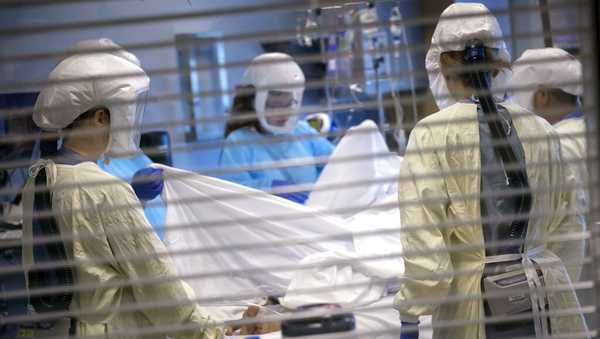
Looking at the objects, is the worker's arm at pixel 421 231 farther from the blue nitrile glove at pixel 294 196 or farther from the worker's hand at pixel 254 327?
the blue nitrile glove at pixel 294 196

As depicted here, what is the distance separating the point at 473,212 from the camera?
6.92 feet

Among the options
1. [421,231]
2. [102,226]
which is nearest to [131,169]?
[102,226]

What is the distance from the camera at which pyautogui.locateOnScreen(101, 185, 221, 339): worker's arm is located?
80.2 inches

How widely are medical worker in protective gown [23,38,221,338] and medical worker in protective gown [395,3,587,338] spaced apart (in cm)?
61

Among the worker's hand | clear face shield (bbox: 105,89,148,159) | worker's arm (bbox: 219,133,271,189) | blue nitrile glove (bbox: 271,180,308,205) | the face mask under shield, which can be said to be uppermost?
clear face shield (bbox: 105,89,148,159)

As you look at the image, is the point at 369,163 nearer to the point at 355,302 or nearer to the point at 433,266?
the point at 355,302

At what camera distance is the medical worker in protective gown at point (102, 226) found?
2.02 metres

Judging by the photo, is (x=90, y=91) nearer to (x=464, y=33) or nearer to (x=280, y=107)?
(x=464, y=33)

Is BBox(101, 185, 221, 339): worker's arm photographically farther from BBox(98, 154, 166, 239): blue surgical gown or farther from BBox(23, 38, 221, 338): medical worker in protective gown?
BBox(98, 154, 166, 239): blue surgical gown

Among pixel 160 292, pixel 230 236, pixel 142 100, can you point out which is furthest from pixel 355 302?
pixel 142 100

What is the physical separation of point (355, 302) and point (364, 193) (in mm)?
1006

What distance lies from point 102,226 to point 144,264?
0.49 ft

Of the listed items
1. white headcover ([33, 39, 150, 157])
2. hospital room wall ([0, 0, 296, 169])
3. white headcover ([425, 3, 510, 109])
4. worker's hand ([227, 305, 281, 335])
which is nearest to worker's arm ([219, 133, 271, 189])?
hospital room wall ([0, 0, 296, 169])

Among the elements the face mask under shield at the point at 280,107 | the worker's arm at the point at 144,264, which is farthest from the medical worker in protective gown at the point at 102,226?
the face mask under shield at the point at 280,107
